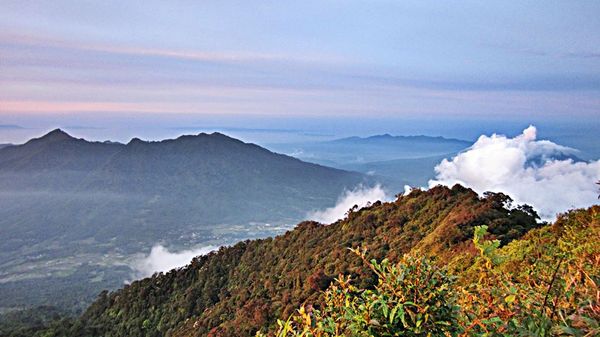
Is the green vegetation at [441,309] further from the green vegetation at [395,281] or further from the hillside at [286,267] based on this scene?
the hillside at [286,267]

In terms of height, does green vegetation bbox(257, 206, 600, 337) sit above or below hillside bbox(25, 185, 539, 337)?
above

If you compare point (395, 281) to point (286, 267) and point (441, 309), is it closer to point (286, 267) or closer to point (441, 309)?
point (441, 309)

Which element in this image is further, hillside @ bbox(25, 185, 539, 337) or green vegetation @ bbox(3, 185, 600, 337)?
hillside @ bbox(25, 185, 539, 337)

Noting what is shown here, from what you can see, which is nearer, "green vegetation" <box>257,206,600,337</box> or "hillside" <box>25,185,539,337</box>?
"green vegetation" <box>257,206,600,337</box>

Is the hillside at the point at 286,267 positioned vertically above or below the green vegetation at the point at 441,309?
below

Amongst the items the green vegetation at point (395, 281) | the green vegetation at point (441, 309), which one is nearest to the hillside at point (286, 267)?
the green vegetation at point (395, 281)

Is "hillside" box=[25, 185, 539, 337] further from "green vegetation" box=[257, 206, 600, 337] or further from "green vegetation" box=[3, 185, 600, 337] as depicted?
"green vegetation" box=[257, 206, 600, 337]

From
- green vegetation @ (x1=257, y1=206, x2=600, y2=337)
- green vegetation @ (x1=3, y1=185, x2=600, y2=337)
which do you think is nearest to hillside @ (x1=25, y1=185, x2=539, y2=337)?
green vegetation @ (x1=3, y1=185, x2=600, y2=337)

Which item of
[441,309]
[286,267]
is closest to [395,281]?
[441,309]
